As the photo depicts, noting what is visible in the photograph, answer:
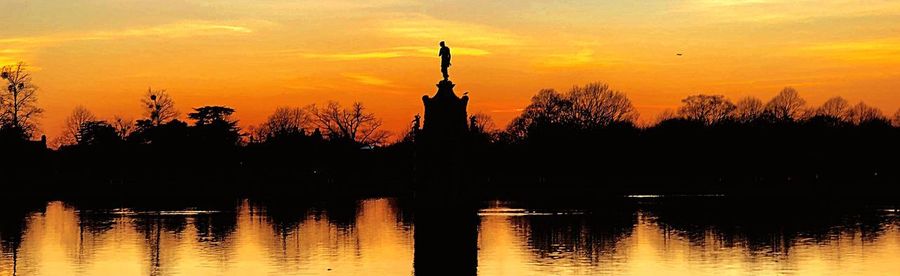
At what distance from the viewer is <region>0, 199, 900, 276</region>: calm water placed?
30.8m

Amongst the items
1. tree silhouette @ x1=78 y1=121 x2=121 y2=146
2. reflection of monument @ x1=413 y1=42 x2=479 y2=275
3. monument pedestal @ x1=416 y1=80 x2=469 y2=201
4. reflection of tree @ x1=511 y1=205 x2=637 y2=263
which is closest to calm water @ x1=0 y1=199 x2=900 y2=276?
reflection of tree @ x1=511 y1=205 x2=637 y2=263

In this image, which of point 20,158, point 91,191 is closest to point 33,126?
point 20,158

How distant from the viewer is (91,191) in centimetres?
8931

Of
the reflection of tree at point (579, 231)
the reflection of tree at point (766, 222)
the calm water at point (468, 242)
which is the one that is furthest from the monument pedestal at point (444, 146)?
the reflection of tree at point (766, 222)

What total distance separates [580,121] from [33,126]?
5354 cm

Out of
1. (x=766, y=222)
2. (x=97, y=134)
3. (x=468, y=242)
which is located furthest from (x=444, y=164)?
(x=97, y=134)

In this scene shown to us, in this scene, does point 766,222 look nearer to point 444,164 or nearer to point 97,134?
point 444,164

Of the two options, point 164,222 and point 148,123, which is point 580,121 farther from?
point 164,222

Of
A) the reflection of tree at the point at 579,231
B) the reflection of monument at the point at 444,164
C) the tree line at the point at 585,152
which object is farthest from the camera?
the tree line at the point at 585,152

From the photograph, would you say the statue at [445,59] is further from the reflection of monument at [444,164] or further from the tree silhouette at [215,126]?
the tree silhouette at [215,126]

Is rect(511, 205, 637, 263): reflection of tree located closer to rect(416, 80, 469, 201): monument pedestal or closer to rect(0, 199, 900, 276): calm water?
rect(0, 199, 900, 276): calm water

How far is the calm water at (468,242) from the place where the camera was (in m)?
30.8

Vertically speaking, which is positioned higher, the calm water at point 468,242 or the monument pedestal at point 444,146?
the monument pedestal at point 444,146

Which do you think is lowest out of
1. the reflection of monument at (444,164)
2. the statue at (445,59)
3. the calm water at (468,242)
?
the calm water at (468,242)
